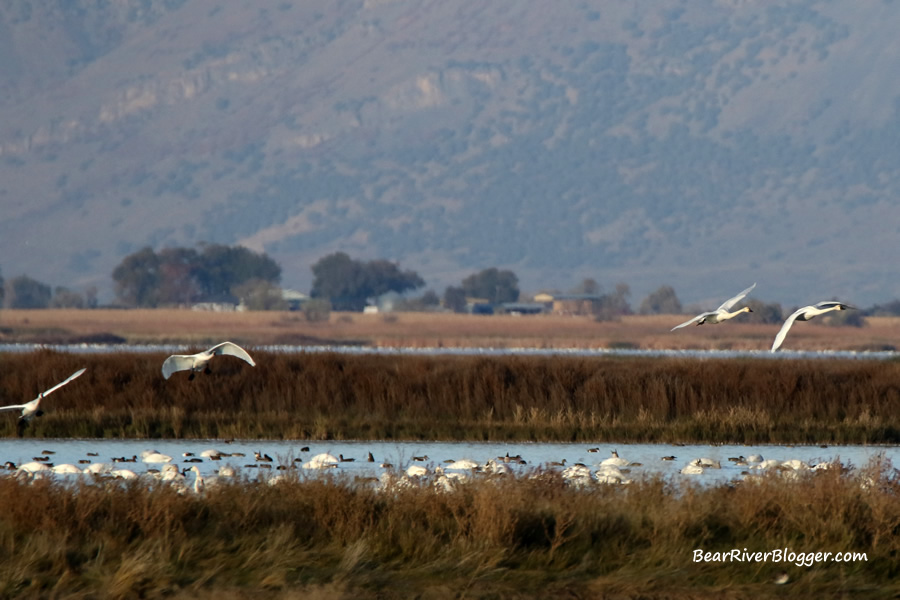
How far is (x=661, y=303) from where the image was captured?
16038 cm

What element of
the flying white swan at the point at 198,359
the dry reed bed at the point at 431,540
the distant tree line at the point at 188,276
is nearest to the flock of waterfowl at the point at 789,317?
the dry reed bed at the point at 431,540

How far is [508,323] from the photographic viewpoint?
414 ft

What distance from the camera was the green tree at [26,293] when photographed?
16638 cm

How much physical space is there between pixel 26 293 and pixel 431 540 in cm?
16368

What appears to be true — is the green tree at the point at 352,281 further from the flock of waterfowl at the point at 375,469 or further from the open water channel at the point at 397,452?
the flock of waterfowl at the point at 375,469

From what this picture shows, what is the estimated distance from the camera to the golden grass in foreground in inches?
3853

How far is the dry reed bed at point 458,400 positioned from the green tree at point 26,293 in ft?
454

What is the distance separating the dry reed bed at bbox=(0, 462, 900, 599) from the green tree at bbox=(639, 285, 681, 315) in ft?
467

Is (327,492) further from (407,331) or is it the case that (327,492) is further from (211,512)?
(407,331)

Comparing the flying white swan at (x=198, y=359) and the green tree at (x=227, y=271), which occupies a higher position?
the green tree at (x=227, y=271)

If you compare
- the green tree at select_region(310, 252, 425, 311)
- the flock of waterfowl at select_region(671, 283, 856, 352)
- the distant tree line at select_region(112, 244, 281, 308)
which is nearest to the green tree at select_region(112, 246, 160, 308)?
the distant tree line at select_region(112, 244, 281, 308)

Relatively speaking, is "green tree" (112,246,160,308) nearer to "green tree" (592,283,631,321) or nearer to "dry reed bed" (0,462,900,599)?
"green tree" (592,283,631,321)

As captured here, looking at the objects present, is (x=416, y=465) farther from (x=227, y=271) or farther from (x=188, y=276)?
(x=227, y=271)

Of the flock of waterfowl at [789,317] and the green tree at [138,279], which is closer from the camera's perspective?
the flock of waterfowl at [789,317]
